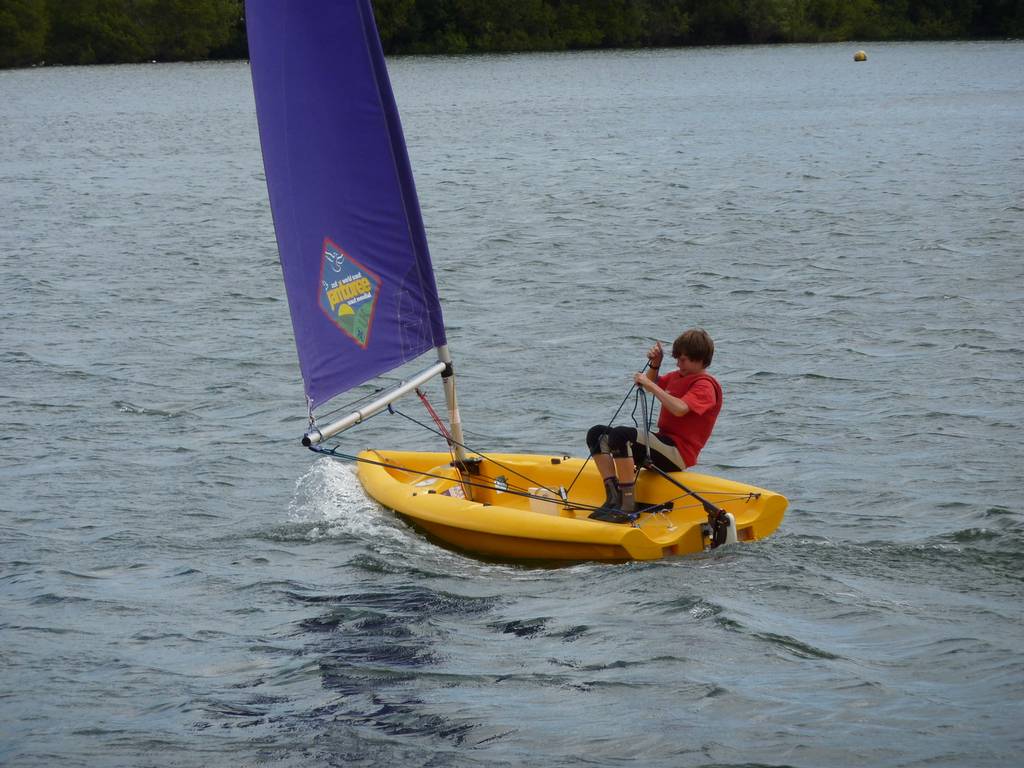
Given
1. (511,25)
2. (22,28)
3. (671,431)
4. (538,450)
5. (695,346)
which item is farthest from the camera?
(511,25)

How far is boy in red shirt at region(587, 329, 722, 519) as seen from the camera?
8281mm

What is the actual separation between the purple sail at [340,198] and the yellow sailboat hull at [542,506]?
92cm

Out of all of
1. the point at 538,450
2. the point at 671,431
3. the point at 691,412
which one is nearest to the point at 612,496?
the point at 671,431

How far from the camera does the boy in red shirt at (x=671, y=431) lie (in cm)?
828

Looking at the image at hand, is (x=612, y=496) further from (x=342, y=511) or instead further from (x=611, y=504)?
(x=342, y=511)

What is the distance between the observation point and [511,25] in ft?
256

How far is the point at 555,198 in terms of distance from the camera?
90.1ft

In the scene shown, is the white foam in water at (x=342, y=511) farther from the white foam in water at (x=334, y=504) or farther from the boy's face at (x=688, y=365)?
the boy's face at (x=688, y=365)

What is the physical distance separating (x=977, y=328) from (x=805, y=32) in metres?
68.6

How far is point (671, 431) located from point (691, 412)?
218 mm

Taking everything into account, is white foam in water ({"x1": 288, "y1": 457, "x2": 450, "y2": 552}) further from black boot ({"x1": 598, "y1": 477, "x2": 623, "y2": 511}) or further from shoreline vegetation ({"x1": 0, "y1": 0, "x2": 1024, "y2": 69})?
shoreline vegetation ({"x1": 0, "y1": 0, "x2": 1024, "y2": 69})

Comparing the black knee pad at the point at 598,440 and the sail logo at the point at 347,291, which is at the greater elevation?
the sail logo at the point at 347,291

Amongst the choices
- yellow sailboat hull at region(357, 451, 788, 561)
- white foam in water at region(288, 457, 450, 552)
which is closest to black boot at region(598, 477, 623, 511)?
yellow sailboat hull at region(357, 451, 788, 561)

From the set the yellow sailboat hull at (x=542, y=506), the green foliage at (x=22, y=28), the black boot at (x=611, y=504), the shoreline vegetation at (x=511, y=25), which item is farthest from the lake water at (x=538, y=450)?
the shoreline vegetation at (x=511, y=25)
